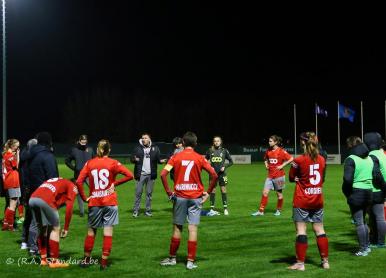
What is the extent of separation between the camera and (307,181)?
31.1ft

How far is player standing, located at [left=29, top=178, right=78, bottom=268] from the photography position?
9266mm

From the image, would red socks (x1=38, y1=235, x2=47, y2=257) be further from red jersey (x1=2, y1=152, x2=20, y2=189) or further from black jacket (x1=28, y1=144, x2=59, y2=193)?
red jersey (x1=2, y1=152, x2=20, y2=189)

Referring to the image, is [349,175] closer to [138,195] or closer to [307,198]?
[307,198]

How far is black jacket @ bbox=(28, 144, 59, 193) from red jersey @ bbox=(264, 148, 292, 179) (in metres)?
7.78

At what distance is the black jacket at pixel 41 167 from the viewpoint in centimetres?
1020

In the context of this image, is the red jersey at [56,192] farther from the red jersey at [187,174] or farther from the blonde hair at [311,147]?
the blonde hair at [311,147]

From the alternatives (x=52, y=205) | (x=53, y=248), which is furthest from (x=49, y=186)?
(x=53, y=248)

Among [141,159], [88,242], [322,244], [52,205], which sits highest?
[141,159]

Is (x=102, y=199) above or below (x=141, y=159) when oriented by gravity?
below

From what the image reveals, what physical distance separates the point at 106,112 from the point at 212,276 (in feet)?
304

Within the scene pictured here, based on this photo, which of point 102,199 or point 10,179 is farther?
point 10,179

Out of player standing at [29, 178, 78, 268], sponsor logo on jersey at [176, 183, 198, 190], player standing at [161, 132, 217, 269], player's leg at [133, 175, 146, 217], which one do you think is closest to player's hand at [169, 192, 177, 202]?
player standing at [161, 132, 217, 269]

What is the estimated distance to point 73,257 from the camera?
10.6 m

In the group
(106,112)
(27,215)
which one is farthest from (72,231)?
(106,112)
